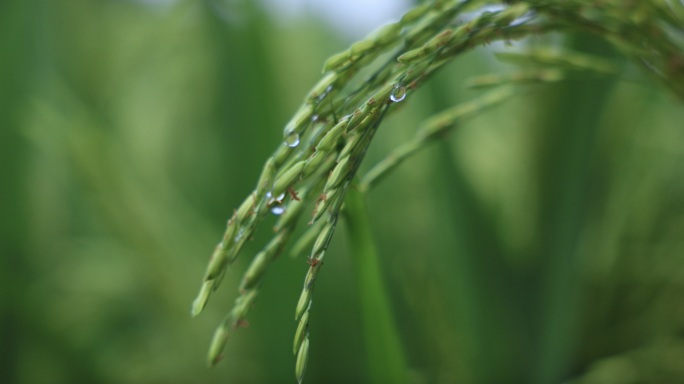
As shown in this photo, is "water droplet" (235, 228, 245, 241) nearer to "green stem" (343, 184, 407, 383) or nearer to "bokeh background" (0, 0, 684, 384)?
"green stem" (343, 184, 407, 383)

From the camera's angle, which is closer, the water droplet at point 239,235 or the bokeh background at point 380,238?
the water droplet at point 239,235

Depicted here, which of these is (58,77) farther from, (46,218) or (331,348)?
(331,348)

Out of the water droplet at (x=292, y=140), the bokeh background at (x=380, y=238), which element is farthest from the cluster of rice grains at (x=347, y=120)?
the bokeh background at (x=380, y=238)

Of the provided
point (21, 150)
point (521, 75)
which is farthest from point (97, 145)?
point (521, 75)

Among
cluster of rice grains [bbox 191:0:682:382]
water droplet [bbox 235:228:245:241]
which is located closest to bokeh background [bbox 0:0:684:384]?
cluster of rice grains [bbox 191:0:682:382]

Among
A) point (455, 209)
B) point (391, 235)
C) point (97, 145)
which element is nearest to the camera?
point (455, 209)

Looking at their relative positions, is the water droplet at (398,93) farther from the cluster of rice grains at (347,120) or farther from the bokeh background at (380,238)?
the bokeh background at (380,238)
